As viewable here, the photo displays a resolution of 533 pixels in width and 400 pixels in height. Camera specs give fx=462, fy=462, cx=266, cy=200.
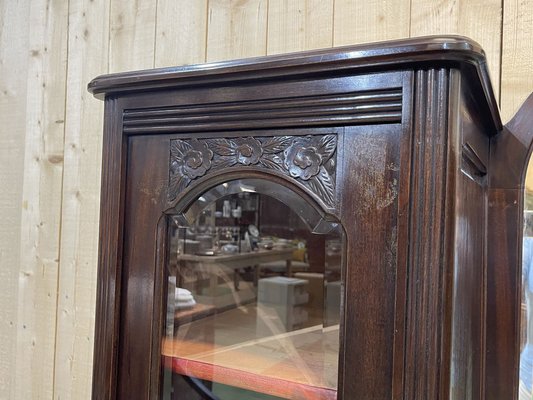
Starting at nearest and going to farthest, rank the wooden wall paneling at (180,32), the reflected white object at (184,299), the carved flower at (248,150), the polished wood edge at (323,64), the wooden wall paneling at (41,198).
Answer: the polished wood edge at (323,64), the carved flower at (248,150), the reflected white object at (184,299), the wooden wall paneling at (180,32), the wooden wall paneling at (41,198)

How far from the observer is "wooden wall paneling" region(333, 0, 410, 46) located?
0.88 m

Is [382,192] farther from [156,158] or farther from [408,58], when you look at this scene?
[156,158]

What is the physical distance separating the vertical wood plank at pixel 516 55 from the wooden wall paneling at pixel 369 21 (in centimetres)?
17

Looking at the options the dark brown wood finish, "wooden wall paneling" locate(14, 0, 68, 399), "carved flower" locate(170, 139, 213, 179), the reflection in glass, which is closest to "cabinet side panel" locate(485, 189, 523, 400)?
the dark brown wood finish

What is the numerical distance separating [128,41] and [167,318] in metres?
0.76

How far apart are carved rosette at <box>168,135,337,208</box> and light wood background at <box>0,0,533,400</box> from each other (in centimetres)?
45

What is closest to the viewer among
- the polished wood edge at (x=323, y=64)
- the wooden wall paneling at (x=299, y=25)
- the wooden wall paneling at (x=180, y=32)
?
the polished wood edge at (x=323, y=64)

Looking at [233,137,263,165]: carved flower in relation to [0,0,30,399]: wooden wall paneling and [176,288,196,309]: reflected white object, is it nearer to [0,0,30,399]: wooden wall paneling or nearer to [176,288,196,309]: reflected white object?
[176,288,196,309]: reflected white object

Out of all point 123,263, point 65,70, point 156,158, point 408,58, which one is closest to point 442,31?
point 408,58

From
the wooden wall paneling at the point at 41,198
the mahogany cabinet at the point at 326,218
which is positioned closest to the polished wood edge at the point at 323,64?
the mahogany cabinet at the point at 326,218

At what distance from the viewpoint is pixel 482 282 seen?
2.62 feet

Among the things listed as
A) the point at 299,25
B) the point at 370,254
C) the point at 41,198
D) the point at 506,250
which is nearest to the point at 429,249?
the point at 370,254

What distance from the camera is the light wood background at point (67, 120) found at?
3.33 ft

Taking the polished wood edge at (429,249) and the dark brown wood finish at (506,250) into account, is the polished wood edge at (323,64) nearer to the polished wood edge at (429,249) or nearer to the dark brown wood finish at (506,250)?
the polished wood edge at (429,249)
